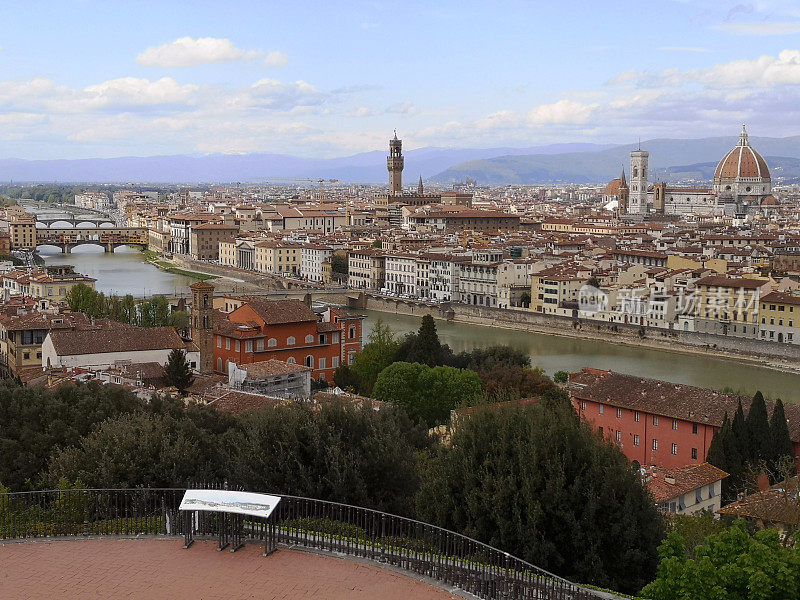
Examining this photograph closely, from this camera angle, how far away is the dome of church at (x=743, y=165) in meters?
51.8

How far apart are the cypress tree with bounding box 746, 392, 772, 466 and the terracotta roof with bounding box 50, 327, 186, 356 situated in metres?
6.12

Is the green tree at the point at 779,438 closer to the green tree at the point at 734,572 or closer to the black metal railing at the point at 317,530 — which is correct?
the black metal railing at the point at 317,530

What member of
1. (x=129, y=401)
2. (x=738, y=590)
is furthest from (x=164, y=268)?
(x=738, y=590)

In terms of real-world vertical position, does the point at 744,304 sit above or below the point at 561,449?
below

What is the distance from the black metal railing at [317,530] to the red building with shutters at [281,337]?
7.02 m

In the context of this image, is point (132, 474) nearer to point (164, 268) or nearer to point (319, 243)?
point (319, 243)

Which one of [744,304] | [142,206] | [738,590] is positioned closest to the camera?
[738,590]

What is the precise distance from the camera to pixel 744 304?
19.3 m

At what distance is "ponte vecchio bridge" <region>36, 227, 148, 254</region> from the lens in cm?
4472

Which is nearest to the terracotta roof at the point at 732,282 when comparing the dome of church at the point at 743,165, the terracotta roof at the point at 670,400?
the terracotta roof at the point at 670,400

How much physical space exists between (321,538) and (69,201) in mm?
106604

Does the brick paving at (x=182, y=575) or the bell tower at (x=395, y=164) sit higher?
the bell tower at (x=395, y=164)

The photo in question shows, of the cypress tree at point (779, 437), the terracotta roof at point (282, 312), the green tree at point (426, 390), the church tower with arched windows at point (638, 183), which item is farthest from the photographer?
the church tower with arched windows at point (638, 183)

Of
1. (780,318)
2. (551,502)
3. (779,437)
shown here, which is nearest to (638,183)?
(780,318)
